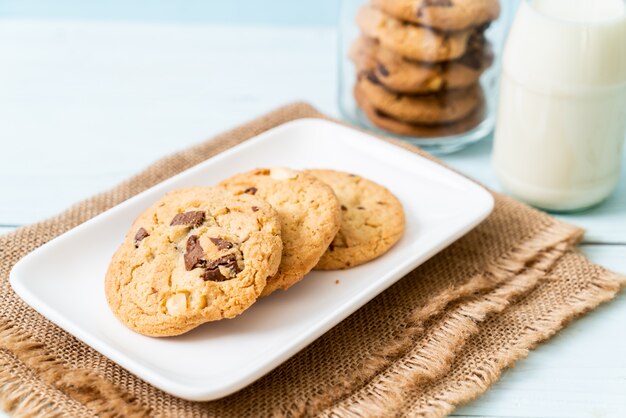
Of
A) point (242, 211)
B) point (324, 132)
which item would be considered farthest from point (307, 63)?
point (242, 211)

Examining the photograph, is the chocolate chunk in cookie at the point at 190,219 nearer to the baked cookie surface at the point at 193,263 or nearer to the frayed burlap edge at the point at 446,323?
the baked cookie surface at the point at 193,263

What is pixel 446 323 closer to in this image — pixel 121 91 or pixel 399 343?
pixel 399 343

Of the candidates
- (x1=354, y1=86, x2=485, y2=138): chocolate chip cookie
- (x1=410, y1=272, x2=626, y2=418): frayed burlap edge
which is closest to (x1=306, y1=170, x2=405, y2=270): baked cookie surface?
(x1=410, y1=272, x2=626, y2=418): frayed burlap edge

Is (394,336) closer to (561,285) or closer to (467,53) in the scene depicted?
(561,285)

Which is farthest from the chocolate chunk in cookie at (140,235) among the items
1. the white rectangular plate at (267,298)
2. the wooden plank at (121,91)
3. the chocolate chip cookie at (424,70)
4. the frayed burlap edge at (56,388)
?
the chocolate chip cookie at (424,70)

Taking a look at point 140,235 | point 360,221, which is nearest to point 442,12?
point 360,221
